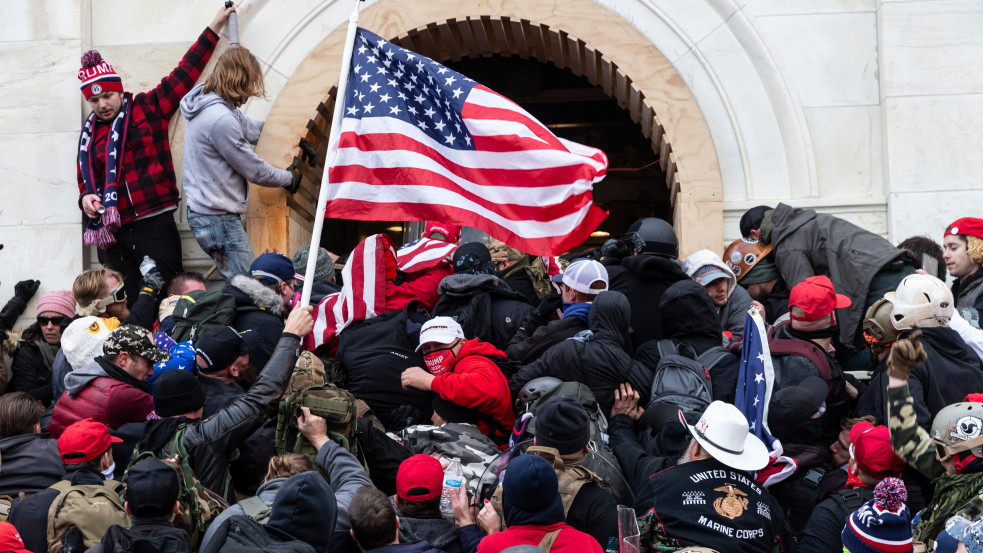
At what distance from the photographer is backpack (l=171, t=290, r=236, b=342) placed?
8.26 meters

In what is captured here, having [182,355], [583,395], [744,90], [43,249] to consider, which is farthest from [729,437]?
[43,249]

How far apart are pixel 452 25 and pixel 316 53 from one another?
1198 mm

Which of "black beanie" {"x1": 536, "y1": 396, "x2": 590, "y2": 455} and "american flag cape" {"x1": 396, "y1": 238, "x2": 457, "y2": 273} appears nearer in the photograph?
"black beanie" {"x1": 536, "y1": 396, "x2": 590, "y2": 455}

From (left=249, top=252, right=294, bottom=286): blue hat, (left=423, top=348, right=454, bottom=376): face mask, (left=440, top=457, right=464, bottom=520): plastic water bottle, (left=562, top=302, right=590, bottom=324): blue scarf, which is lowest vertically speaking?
(left=440, top=457, right=464, bottom=520): plastic water bottle

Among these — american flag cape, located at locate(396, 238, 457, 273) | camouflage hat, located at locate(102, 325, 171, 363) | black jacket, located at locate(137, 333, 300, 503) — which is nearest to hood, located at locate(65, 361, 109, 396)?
camouflage hat, located at locate(102, 325, 171, 363)

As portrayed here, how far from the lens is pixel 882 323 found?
7.23 m

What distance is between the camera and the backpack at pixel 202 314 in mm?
8258

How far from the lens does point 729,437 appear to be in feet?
18.8

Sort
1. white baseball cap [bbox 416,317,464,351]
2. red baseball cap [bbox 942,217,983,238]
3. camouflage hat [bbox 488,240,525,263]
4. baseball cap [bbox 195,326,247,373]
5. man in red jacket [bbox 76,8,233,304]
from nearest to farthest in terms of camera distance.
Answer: baseball cap [bbox 195,326,247,373] → white baseball cap [bbox 416,317,464,351] → red baseball cap [bbox 942,217,983,238] → camouflage hat [bbox 488,240,525,263] → man in red jacket [bbox 76,8,233,304]

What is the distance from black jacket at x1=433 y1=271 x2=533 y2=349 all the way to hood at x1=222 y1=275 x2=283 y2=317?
3.91 ft

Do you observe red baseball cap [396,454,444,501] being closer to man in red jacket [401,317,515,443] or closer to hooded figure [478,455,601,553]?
hooded figure [478,455,601,553]

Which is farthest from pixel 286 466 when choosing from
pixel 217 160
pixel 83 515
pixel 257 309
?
pixel 217 160

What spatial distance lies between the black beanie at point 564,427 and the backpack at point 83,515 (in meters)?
2.04

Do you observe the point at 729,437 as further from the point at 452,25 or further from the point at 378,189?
the point at 452,25
